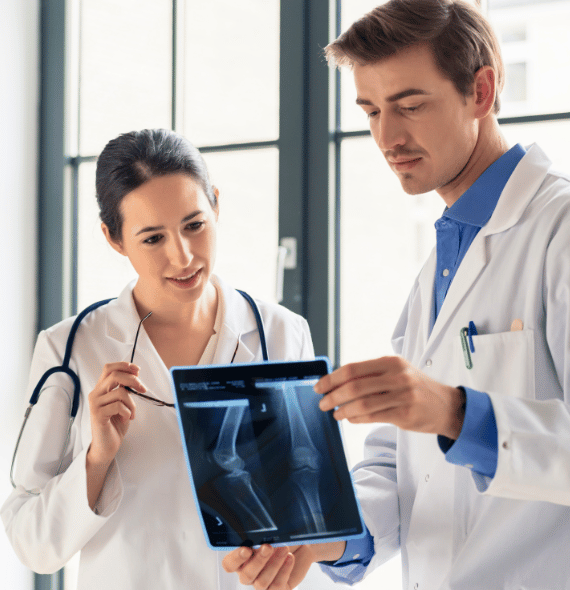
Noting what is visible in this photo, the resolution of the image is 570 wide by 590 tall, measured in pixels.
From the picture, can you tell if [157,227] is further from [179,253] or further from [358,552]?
[358,552]

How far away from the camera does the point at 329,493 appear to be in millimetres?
953

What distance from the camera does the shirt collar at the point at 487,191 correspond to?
3.59 feet

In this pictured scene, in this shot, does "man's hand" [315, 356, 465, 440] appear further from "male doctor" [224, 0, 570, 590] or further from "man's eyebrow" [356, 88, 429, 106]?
"man's eyebrow" [356, 88, 429, 106]

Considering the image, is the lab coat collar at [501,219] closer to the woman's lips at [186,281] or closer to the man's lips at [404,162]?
the man's lips at [404,162]

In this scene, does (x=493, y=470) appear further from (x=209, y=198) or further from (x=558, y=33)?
(x=558, y=33)

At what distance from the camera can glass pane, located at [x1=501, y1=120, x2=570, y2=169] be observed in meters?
1.68

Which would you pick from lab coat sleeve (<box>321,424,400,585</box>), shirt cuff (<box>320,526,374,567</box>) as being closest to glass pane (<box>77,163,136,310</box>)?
lab coat sleeve (<box>321,424,400,585</box>)

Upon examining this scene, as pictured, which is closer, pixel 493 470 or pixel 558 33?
pixel 493 470

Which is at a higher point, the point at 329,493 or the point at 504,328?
the point at 504,328

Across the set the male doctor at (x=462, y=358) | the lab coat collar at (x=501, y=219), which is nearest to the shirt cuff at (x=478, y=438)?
the male doctor at (x=462, y=358)

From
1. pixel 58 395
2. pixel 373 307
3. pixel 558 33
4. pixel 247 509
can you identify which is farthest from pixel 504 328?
pixel 558 33

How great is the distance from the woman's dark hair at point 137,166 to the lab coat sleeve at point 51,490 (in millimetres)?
312

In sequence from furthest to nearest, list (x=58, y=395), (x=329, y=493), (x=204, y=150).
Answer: (x=204, y=150) → (x=58, y=395) → (x=329, y=493)

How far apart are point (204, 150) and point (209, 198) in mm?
786
